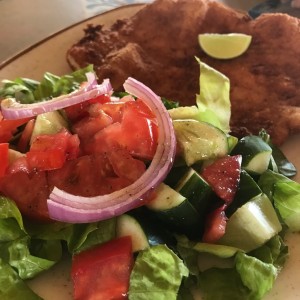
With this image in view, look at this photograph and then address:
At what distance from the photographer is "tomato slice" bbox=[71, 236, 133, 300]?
6.28 ft

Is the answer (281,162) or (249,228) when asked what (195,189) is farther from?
(281,162)

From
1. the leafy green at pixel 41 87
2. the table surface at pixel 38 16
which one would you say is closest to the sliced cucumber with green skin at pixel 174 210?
the leafy green at pixel 41 87

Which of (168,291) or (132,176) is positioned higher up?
(132,176)

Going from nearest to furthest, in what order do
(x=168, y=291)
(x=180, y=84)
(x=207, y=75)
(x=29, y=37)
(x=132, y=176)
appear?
(x=168, y=291)
(x=132, y=176)
(x=207, y=75)
(x=180, y=84)
(x=29, y=37)

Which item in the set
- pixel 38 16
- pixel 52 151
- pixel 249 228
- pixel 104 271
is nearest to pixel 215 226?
pixel 249 228

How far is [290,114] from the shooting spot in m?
2.77

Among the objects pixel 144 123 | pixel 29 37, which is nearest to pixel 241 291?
pixel 144 123

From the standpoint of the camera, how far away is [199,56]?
3195 mm

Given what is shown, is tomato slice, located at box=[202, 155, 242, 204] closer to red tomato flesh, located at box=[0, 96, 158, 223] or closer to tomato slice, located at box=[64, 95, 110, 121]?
red tomato flesh, located at box=[0, 96, 158, 223]

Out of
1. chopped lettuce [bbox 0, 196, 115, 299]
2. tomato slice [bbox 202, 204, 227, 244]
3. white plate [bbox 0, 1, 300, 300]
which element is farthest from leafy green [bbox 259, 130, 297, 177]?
chopped lettuce [bbox 0, 196, 115, 299]

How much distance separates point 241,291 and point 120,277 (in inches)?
18.7

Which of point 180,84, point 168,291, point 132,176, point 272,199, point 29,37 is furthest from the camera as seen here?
point 29,37

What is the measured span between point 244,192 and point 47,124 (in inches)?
36.0

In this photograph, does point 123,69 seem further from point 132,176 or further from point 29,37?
point 29,37
